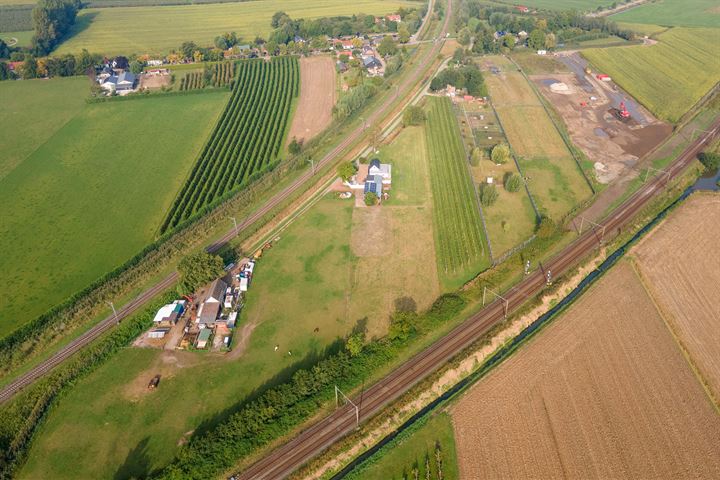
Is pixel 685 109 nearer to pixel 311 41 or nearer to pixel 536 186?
pixel 536 186

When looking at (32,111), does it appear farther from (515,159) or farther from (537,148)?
(537,148)

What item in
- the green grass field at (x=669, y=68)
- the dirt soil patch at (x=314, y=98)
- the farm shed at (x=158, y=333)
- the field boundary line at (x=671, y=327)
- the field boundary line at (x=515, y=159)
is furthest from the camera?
the green grass field at (x=669, y=68)

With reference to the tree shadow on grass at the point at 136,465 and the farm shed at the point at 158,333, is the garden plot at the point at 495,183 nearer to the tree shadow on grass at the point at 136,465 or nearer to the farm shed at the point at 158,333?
the farm shed at the point at 158,333

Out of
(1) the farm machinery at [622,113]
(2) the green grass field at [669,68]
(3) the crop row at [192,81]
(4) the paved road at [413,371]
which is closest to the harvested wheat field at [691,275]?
(4) the paved road at [413,371]

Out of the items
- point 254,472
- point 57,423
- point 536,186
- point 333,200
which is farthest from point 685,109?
point 57,423

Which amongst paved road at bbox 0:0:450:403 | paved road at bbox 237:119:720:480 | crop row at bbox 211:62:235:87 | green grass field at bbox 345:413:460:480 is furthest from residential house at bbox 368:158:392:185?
crop row at bbox 211:62:235:87
